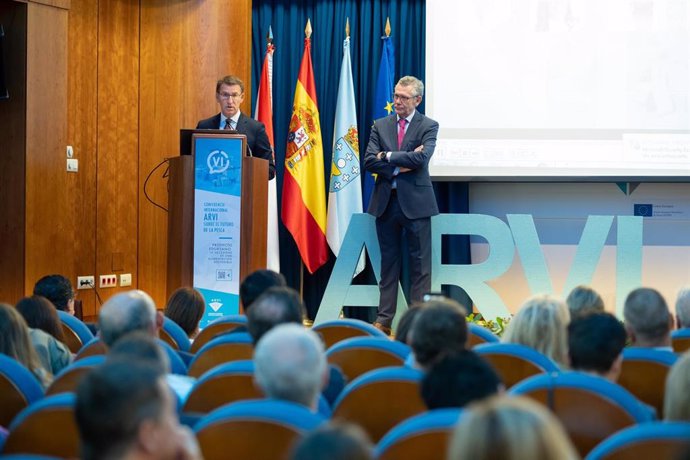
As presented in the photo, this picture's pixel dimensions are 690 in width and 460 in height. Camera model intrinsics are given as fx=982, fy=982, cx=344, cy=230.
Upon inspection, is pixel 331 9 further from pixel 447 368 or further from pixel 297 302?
pixel 447 368

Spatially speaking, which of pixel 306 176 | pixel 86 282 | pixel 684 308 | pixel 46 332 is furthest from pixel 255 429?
pixel 306 176

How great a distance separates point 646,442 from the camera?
6.60ft

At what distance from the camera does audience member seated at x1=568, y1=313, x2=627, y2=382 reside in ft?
9.62

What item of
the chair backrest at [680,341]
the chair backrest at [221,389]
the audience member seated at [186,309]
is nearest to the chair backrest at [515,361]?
the chair backrest at [221,389]

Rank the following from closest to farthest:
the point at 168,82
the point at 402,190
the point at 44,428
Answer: the point at 44,428, the point at 402,190, the point at 168,82

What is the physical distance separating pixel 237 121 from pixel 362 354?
3777 millimetres

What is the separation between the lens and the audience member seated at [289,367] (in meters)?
2.37

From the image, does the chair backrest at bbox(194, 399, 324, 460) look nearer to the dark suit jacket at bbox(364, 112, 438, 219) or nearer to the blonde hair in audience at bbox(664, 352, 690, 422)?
the blonde hair in audience at bbox(664, 352, 690, 422)

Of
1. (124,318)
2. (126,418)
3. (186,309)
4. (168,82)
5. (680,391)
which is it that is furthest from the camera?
(168,82)

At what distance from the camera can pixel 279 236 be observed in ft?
28.9

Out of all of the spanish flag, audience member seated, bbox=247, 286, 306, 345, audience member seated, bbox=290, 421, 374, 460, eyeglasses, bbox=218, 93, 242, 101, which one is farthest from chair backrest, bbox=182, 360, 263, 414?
the spanish flag

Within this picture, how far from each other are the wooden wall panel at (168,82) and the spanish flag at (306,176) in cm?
65

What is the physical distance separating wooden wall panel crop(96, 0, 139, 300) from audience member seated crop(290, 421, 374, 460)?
21.1ft

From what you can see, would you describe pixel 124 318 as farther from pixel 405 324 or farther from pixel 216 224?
pixel 216 224
